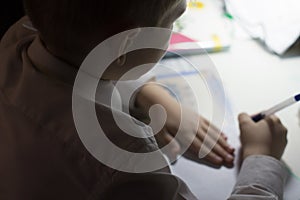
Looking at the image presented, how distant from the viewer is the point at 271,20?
0.81 metres

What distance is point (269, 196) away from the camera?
0.52 meters


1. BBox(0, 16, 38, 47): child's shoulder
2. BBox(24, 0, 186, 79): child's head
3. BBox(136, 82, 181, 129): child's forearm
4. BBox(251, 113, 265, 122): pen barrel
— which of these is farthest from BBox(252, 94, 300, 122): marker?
BBox(0, 16, 38, 47): child's shoulder

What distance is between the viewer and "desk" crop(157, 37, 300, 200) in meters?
0.57

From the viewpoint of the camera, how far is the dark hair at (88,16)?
425 mm

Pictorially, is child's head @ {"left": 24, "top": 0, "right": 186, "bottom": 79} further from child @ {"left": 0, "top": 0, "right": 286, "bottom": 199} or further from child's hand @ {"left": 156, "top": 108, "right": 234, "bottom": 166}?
child's hand @ {"left": 156, "top": 108, "right": 234, "bottom": 166}

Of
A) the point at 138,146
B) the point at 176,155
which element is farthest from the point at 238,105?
the point at 138,146

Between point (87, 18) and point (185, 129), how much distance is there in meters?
0.29

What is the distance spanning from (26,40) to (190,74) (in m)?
0.29

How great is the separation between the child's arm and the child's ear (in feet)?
0.57

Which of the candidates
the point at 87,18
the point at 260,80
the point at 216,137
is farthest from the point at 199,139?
the point at 87,18

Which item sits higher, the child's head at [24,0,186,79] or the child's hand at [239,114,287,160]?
the child's head at [24,0,186,79]

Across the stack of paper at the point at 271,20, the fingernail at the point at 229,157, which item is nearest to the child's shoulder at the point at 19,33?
the fingernail at the point at 229,157

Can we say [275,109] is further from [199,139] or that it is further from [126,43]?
[126,43]

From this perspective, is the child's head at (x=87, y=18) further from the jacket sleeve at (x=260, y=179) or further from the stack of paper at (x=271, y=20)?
the stack of paper at (x=271, y=20)
